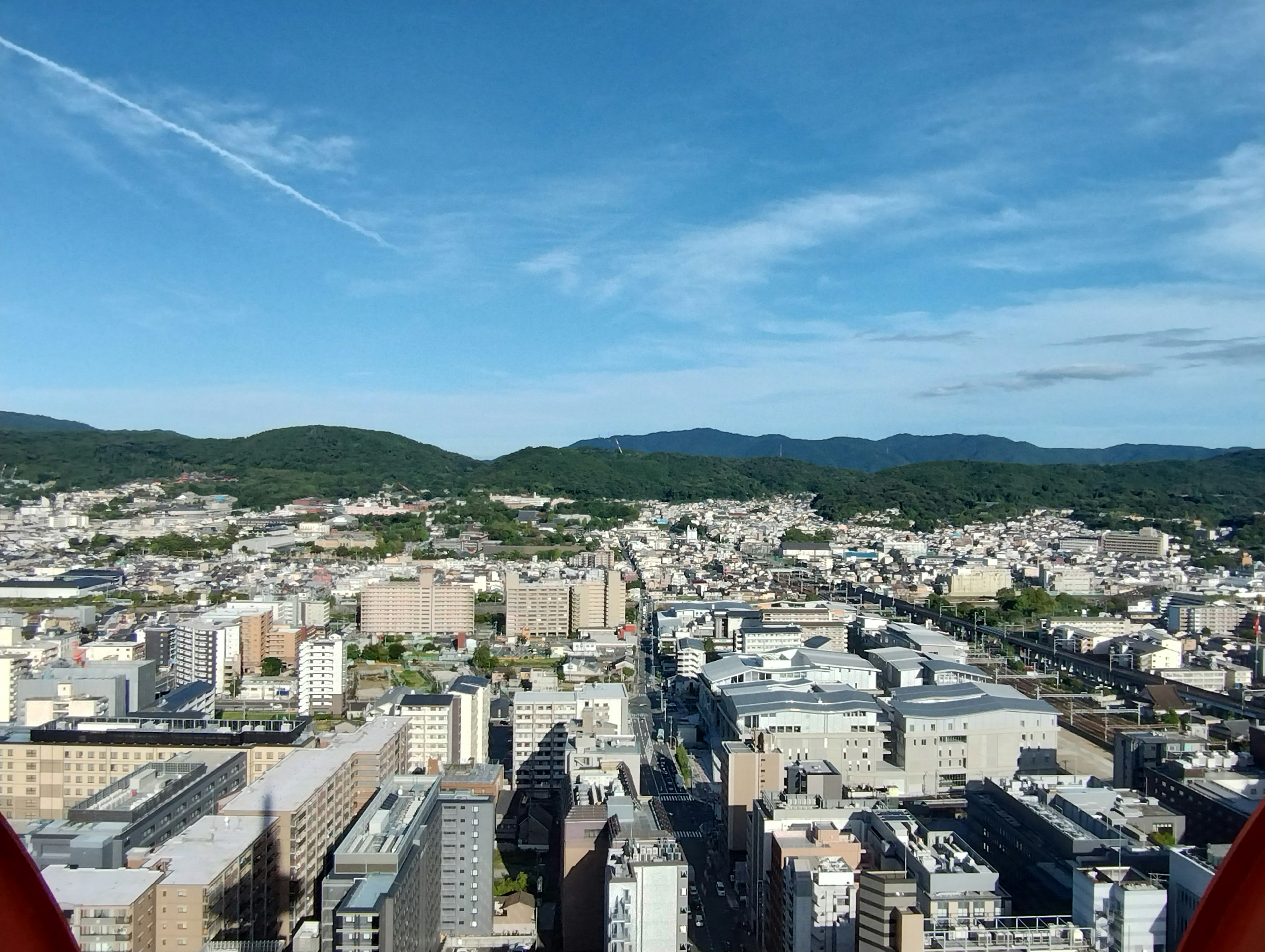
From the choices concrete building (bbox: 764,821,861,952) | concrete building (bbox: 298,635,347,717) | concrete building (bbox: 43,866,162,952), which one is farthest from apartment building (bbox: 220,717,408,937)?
concrete building (bbox: 298,635,347,717)

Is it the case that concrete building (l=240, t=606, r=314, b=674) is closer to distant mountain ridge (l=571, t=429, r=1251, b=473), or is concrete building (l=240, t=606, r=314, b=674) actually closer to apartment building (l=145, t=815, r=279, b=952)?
apartment building (l=145, t=815, r=279, b=952)

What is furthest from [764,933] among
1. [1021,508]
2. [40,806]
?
[1021,508]

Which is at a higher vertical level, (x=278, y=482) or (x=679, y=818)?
(x=278, y=482)

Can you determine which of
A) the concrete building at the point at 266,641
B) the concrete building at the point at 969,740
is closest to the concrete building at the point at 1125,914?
the concrete building at the point at 969,740

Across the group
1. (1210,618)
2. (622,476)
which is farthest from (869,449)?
(1210,618)

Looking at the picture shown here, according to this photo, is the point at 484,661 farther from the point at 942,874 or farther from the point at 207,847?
the point at 942,874

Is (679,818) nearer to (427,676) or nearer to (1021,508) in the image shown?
(427,676)
